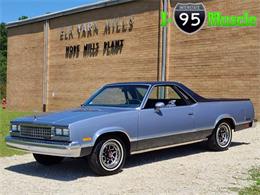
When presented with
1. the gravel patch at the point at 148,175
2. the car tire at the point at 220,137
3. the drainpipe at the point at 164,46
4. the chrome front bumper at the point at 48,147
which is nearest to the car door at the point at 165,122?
the gravel patch at the point at 148,175

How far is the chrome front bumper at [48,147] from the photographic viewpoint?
6965 mm

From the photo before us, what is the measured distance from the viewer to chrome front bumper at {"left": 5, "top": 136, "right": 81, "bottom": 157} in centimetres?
696

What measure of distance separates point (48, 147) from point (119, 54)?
50.8ft

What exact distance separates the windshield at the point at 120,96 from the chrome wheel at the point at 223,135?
7.34ft

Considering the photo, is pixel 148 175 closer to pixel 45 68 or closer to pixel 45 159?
pixel 45 159

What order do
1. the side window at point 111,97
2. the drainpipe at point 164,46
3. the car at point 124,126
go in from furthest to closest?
the drainpipe at point 164,46, the side window at point 111,97, the car at point 124,126

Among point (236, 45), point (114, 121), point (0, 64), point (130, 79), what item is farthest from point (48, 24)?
point (0, 64)

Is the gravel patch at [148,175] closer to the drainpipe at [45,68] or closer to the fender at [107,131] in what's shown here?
the fender at [107,131]

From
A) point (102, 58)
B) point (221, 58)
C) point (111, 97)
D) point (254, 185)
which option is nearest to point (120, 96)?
point (111, 97)

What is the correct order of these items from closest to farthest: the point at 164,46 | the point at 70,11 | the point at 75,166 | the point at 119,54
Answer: the point at 75,166 < the point at 164,46 < the point at 119,54 < the point at 70,11

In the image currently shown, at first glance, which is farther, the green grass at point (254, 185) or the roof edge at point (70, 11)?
the roof edge at point (70, 11)

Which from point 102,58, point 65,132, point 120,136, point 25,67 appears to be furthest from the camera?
point 25,67

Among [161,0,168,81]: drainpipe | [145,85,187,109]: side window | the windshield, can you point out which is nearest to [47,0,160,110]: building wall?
[161,0,168,81]: drainpipe

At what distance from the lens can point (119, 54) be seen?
22.4m
